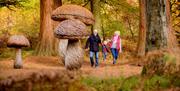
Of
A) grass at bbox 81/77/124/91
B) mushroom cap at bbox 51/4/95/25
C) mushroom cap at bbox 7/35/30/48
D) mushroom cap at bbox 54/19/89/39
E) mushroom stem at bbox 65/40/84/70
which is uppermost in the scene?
mushroom cap at bbox 51/4/95/25

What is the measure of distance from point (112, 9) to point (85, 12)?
1431 centimetres

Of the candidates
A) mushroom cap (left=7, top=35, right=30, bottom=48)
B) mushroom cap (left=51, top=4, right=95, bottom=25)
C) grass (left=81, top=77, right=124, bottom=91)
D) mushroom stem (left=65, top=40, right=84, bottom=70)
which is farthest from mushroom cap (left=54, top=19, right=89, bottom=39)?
grass (left=81, top=77, right=124, bottom=91)

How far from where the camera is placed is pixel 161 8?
10.6 metres

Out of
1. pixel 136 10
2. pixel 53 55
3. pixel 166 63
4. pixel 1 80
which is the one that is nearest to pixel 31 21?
pixel 136 10

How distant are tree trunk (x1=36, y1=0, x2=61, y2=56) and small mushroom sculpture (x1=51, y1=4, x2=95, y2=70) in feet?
17.8

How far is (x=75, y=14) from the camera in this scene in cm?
1617

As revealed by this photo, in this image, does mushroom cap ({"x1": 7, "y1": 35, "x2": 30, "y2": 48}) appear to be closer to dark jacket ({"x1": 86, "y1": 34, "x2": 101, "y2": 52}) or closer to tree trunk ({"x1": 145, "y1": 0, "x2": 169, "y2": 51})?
dark jacket ({"x1": 86, "y1": 34, "x2": 101, "y2": 52})

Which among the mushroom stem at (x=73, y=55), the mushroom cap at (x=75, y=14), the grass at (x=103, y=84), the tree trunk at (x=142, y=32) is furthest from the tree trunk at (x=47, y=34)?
the grass at (x=103, y=84)

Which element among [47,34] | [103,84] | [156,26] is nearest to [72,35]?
[156,26]

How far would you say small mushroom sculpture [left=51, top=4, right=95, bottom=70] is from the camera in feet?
44.5

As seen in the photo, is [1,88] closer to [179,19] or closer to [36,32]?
[179,19]

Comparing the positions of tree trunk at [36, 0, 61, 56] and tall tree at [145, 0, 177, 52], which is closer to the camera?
tall tree at [145, 0, 177, 52]

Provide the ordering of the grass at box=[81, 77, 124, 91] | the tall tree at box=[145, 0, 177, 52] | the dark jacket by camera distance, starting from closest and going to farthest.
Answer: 1. the grass at box=[81, 77, 124, 91]
2. the tall tree at box=[145, 0, 177, 52]
3. the dark jacket

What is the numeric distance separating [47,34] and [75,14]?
21.1 ft
